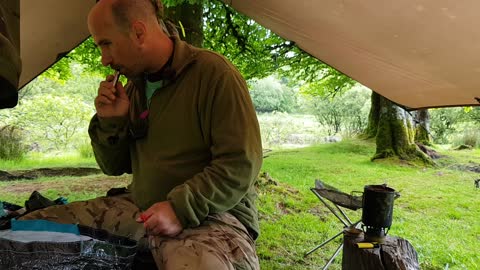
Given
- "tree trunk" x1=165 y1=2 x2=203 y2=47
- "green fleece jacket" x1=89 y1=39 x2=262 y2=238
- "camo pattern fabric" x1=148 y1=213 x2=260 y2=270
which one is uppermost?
"tree trunk" x1=165 y1=2 x2=203 y2=47

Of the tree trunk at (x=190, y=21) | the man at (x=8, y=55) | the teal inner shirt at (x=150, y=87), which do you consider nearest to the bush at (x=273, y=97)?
the tree trunk at (x=190, y=21)

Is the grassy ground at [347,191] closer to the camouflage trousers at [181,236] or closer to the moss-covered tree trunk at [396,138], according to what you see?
the moss-covered tree trunk at [396,138]

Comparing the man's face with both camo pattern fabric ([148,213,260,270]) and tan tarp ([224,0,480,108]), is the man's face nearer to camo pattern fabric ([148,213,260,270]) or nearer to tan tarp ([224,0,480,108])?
camo pattern fabric ([148,213,260,270])

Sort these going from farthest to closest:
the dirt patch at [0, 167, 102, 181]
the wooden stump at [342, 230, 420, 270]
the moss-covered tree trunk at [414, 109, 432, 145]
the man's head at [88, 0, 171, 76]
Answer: the moss-covered tree trunk at [414, 109, 432, 145], the dirt patch at [0, 167, 102, 181], the wooden stump at [342, 230, 420, 270], the man's head at [88, 0, 171, 76]

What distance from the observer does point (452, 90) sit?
8.87ft

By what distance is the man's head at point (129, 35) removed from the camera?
1355 mm

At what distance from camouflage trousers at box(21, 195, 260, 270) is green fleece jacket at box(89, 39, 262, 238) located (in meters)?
0.05

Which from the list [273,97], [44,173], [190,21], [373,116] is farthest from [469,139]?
[44,173]

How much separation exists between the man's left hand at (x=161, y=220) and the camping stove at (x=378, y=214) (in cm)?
182

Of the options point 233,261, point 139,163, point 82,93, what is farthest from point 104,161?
point 82,93

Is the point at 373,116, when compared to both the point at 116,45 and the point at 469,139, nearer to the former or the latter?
the point at 469,139

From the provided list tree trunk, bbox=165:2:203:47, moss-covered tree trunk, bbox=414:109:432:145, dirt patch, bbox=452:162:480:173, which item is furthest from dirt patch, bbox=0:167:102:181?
moss-covered tree trunk, bbox=414:109:432:145

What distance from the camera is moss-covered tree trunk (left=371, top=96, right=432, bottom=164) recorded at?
8289 millimetres

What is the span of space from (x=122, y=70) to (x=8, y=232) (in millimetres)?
639
